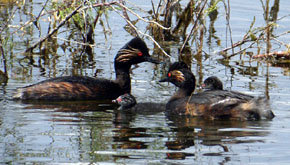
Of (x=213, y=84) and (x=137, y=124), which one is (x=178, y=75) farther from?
(x=137, y=124)

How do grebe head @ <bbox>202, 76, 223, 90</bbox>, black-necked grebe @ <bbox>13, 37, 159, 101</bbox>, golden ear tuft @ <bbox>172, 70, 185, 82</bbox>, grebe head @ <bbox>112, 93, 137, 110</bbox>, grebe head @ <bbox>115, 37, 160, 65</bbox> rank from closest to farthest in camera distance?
grebe head @ <bbox>112, 93, 137, 110</bbox> < golden ear tuft @ <bbox>172, 70, 185, 82</bbox> < grebe head @ <bbox>202, 76, 223, 90</bbox> < black-necked grebe @ <bbox>13, 37, 159, 101</bbox> < grebe head @ <bbox>115, 37, 160, 65</bbox>

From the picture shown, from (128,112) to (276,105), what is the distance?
2257mm

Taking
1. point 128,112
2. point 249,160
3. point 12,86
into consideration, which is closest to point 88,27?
point 12,86

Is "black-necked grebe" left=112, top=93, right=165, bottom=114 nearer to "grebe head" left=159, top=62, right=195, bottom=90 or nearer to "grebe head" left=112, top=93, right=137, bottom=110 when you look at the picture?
"grebe head" left=112, top=93, right=137, bottom=110

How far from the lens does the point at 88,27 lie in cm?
1567

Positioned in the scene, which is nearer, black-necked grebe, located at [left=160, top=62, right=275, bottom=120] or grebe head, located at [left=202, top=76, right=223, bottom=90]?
black-necked grebe, located at [left=160, top=62, right=275, bottom=120]

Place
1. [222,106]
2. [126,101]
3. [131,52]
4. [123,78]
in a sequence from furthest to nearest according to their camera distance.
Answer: [131,52] < [123,78] < [126,101] < [222,106]

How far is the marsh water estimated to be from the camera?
7859 millimetres

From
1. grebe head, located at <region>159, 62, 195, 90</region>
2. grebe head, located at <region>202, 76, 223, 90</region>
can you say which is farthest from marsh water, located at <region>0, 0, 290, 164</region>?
grebe head, located at <region>202, 76, 223, 90</region>

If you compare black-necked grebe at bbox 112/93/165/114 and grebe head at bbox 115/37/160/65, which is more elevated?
grebe head at bbox 115/37/160/65

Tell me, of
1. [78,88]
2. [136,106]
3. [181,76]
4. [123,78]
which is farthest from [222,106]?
[78,88]

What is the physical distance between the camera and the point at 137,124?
31.9 ft

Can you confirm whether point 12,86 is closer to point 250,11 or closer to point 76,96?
point 76,96

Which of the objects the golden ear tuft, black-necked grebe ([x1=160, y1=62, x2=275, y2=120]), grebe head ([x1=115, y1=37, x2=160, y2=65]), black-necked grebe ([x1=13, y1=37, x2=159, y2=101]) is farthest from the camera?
grebe head ([x1=115, y1=37, x2=160, y2=65])
